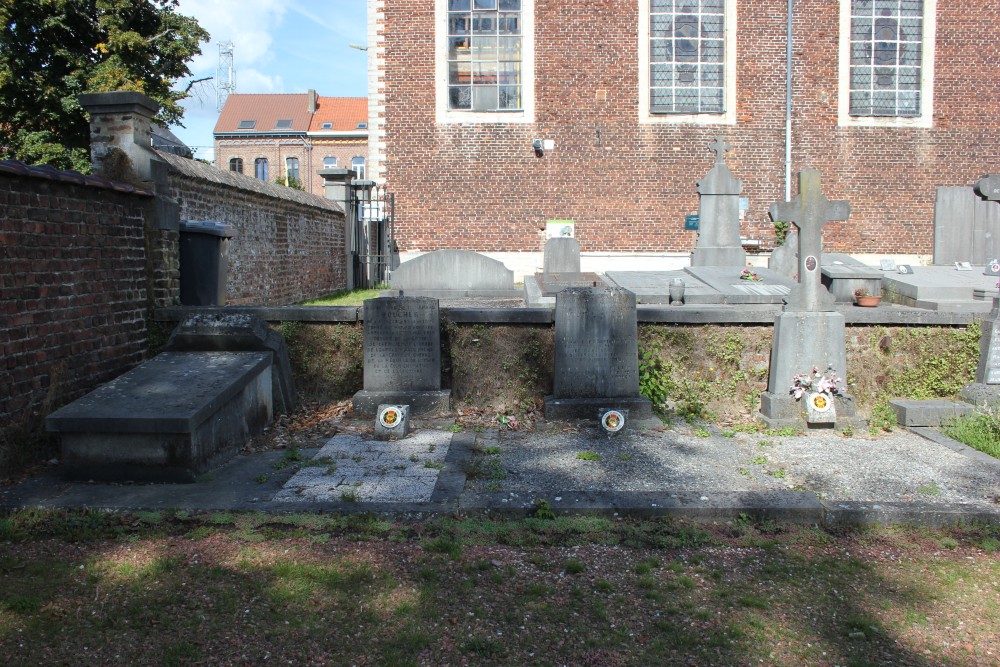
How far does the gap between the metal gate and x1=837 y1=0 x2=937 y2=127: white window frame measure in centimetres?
1080

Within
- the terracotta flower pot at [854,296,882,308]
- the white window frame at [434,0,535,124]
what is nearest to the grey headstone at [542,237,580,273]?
the terracotta flower pot at [854,296,882,308]

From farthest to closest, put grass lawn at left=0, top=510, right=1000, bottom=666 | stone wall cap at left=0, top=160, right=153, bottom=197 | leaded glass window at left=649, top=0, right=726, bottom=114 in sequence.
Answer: leaded glass window at left=649, top=0, right=726, bottom=114 → stone wall cap at left=0, top=160, right=153, bottom=197 → grass lawn at left=0, top=510, right=1000, bottom=666

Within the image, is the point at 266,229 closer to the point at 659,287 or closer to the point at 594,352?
the point at 659,287

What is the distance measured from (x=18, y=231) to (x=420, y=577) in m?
3.89

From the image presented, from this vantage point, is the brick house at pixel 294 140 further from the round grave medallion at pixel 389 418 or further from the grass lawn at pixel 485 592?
the grass lawn at pixel 485 592

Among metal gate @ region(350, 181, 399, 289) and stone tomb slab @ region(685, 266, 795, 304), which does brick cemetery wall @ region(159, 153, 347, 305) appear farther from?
stone tomb slab @ region(685, 266, 795, 304)

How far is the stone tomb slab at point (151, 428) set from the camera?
4836 mm

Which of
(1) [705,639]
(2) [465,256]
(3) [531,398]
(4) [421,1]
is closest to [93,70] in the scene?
(4) [421,1]

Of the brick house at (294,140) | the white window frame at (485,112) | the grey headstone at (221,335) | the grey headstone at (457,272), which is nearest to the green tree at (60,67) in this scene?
the white window frame at (485,112)

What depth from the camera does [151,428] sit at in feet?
15.8

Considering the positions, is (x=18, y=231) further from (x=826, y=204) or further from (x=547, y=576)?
(x=826, y=204)

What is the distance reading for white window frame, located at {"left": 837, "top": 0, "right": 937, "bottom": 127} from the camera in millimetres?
17672

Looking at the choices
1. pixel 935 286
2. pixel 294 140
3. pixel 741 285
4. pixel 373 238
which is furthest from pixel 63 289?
pixel 294 140

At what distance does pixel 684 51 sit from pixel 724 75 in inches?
43.1
